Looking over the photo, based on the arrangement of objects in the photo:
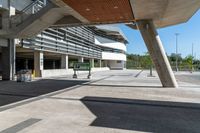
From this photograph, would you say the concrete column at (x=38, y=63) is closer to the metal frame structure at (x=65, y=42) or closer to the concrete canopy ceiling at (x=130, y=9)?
the metal frame structure at (x=65, y=42)

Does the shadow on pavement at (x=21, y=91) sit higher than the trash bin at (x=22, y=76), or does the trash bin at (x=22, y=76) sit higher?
the trash bin at (x=22, y=76)

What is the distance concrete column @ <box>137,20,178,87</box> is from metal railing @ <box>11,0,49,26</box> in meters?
7.36

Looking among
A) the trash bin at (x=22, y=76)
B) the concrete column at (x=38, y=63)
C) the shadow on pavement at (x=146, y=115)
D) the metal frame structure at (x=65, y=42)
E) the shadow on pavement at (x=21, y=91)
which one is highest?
the metal frame structure at (x=65, y=42)

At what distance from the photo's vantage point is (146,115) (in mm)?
7305

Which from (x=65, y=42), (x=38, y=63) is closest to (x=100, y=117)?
(x=38, y=63)

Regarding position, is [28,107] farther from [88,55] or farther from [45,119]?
[88,55]

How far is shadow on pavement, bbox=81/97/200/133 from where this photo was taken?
5.95 m

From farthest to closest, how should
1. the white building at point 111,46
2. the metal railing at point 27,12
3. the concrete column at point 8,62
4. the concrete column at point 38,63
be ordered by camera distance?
1. the white building at point 111,46
2. the concrete column at point 38,63
3. the concrete column at point 8,62
4. the metal railing at point 27,12

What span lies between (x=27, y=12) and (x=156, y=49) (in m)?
14.7

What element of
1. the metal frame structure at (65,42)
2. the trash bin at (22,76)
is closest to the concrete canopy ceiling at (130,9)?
the trash bin at (22,76)

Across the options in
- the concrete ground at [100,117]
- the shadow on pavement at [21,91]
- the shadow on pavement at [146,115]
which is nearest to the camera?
the concrete ground at [100,117]

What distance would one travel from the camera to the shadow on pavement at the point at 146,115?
595cm

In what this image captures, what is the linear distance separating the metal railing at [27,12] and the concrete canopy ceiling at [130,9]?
460 cm

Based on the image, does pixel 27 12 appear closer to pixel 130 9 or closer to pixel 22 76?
pixel 22 76
